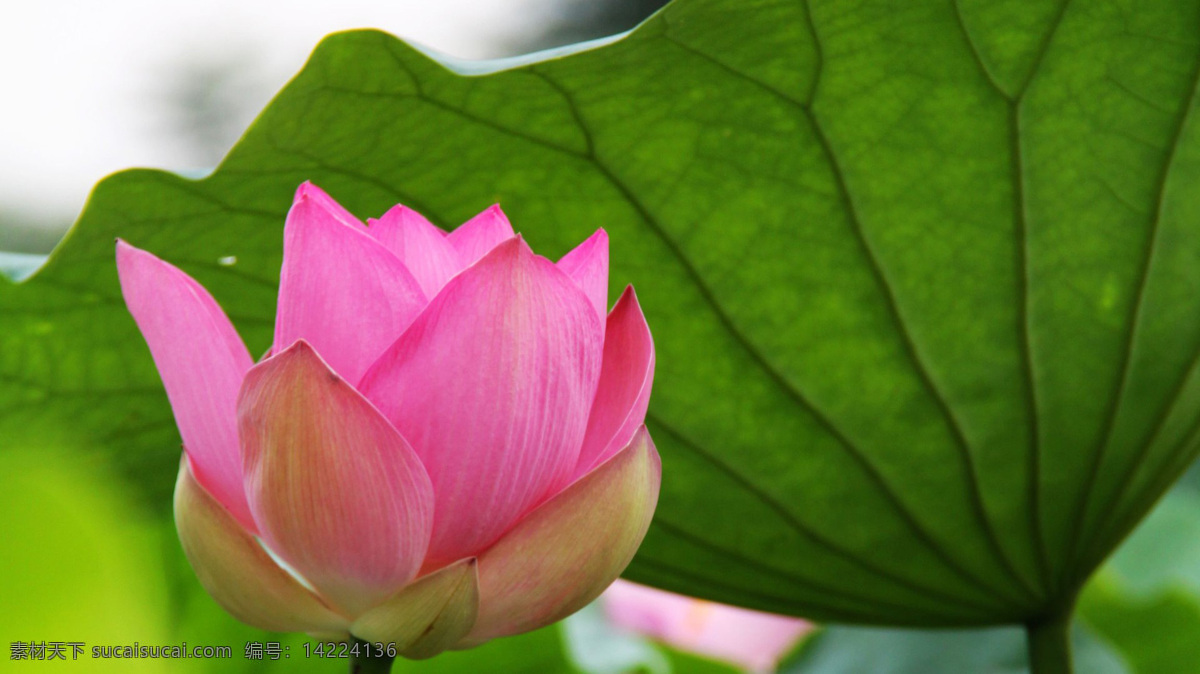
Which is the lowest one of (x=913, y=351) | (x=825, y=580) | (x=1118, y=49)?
(x=825, y=580)

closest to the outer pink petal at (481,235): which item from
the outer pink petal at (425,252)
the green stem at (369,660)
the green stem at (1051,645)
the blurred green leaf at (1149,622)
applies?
the outer pink petal at (425,252)

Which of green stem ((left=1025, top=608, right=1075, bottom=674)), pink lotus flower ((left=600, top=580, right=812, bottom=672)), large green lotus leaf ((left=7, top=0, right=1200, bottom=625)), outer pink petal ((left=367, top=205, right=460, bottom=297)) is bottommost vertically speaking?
pink lotus flower ((left=600, top=580, right=812, bottom=672))

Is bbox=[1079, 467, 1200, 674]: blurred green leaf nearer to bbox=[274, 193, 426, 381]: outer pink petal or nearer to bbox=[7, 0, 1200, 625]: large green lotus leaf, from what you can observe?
bbox=[7, 0, 1200, 625]: large green lotus leaf

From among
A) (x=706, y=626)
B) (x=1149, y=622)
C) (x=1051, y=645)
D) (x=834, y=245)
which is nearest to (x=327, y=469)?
(x=834, y=245)

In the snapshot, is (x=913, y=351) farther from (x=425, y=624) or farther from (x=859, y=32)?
(x=425, y=624)

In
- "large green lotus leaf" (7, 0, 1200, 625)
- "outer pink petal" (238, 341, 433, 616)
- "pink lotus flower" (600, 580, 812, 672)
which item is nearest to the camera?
"outer pink petal" (238, 341, 433, 616)

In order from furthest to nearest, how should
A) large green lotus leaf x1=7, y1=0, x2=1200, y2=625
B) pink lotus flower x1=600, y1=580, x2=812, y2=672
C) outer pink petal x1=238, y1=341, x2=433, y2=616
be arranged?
1. pink lotus flower x1=600, y1=580, x2=812, y2=672
2. large green lotus leaf x1=7, y1=0, x2=1200, y2=625
3. outer pink petal x1=238, y1=341, x2=433, y2=616

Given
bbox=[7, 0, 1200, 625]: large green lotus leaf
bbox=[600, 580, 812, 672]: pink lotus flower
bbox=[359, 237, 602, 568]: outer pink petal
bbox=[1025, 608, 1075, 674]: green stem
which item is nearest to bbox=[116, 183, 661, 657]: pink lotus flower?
bbox=[359, 237, 602, 568]: outer pink petal

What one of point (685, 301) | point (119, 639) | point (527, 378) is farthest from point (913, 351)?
point (119, 639)
